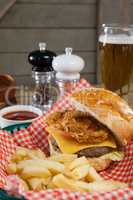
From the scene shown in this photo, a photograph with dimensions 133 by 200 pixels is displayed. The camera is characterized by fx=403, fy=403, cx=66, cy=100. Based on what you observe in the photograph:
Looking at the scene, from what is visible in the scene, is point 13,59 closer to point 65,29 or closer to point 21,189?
point 65,29

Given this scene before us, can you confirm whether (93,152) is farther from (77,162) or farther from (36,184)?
(36,184)

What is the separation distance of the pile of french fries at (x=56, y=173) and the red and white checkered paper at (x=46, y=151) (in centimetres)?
4

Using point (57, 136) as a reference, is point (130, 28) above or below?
above

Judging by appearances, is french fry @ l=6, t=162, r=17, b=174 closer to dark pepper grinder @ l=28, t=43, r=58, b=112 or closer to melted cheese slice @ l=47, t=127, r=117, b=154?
melted cheese slice @ l=47, t=127, r=117, b=154

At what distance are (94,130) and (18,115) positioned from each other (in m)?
0.31

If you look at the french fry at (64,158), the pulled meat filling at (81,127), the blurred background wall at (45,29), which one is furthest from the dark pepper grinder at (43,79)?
A: the blurred background wall at (45,29)

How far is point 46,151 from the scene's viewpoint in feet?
3.76

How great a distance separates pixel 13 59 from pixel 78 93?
7.37 ft

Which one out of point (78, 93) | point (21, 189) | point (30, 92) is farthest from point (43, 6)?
point (21, 189)

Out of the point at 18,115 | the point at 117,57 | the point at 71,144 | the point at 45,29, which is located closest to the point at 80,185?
the point at 71,144

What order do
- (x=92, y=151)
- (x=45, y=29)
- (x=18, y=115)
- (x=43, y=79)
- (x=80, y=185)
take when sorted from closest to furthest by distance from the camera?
(x=80, y=185), (x=92, y=151), (x=18, y=115), (x=43, y=79), (x=45, y=29)

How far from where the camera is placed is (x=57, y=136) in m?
1.09

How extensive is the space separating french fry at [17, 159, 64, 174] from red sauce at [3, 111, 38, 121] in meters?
0.33

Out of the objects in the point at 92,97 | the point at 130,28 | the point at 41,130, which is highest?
the point at 130,28
